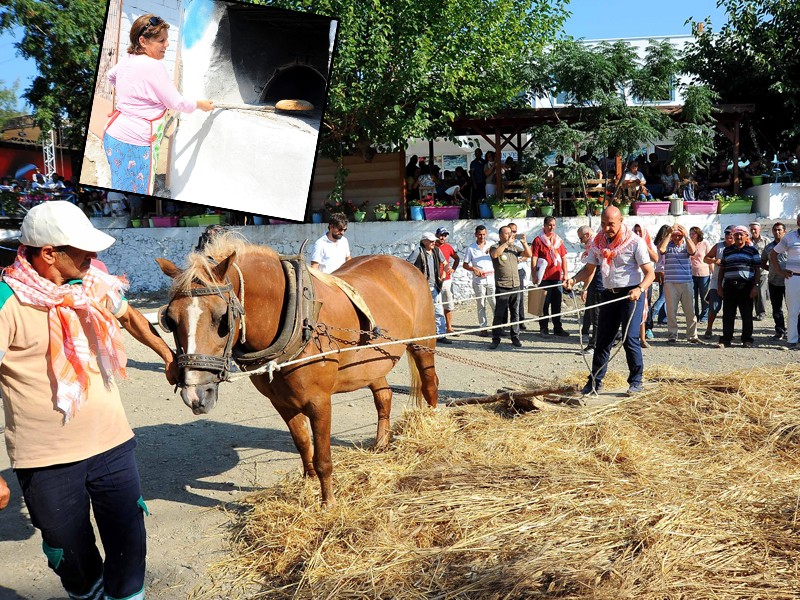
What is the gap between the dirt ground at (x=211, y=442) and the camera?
391cm

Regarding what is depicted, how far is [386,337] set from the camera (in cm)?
493

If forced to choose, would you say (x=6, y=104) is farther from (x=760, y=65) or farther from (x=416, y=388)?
(x=760, y=65)

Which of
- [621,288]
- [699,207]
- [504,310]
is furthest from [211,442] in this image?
[699,207]

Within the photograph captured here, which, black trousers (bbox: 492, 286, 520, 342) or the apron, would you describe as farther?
black trousers (bbox: 492, 286, 520, 342)

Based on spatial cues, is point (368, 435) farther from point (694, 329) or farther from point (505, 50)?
point (505, 50)

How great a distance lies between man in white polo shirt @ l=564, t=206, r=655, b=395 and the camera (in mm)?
6422

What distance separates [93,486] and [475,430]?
3.08 metres

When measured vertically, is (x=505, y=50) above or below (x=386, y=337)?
above

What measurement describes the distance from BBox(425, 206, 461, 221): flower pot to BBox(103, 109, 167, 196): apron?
6.85m

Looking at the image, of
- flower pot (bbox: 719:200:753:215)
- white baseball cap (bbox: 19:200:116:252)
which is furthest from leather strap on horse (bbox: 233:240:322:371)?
flower pot (bbox: 719:200:753:215)

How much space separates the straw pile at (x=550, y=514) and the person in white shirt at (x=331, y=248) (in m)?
2.85

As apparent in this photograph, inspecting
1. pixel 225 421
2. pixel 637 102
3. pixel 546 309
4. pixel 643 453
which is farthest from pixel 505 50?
pixel 643 453

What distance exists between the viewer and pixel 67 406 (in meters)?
2.75

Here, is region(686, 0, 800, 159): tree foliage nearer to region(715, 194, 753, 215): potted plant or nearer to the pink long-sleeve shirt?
region(715, 194, 753, 215): potted plant
